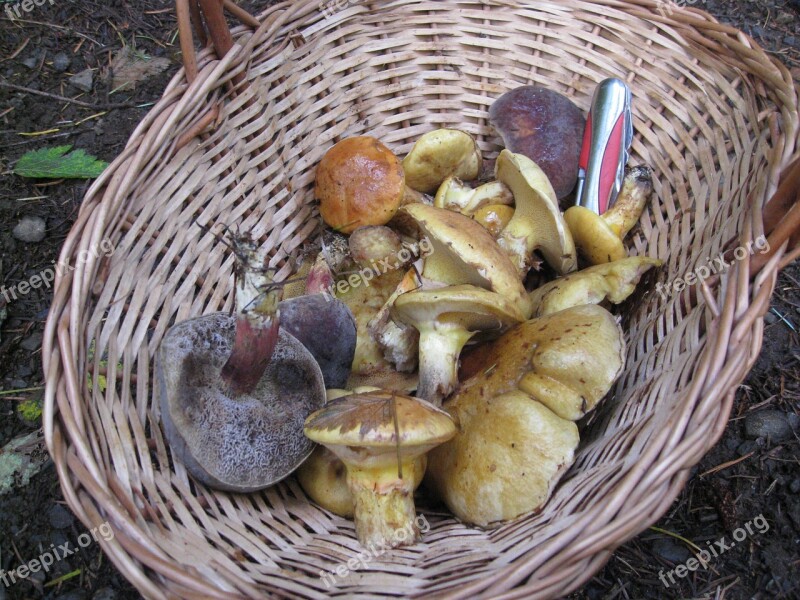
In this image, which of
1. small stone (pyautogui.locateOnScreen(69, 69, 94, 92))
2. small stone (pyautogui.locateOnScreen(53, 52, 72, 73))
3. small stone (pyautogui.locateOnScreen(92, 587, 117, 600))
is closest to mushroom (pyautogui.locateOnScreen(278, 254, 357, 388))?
small stone (pyautogui.locateOnScreen(92, 587, 117, 600))

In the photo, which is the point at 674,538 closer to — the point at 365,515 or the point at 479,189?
the point at 365,515

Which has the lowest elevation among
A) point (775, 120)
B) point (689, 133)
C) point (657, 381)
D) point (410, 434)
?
point (657, 381)

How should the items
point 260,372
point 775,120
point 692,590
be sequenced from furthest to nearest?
1. point 692,590
2. point 775,120
3. point 260,372

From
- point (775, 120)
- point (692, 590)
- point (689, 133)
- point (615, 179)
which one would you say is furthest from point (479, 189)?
point (692, 590)

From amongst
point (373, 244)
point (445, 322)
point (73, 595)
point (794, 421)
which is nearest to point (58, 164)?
point (373, 244)

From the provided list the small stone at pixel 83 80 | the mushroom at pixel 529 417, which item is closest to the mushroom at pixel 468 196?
the mushroom at pixel 529 417

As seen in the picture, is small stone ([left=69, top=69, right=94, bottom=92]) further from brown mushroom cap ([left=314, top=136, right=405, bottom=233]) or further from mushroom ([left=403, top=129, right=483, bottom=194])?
mushroom ([left=403, top=129, right=483, bottom=194])
